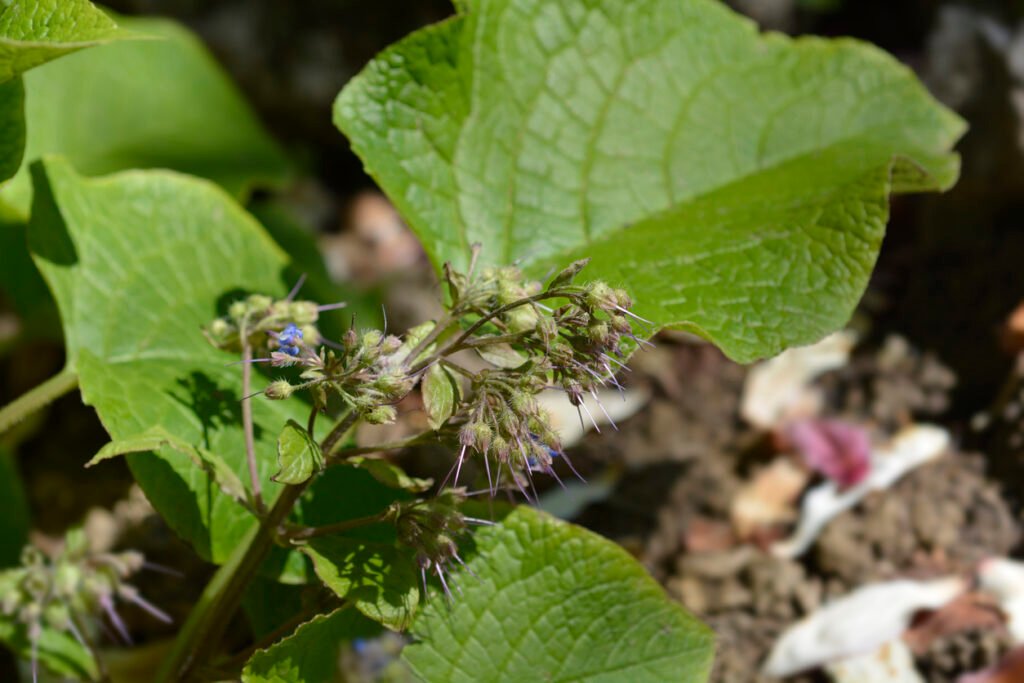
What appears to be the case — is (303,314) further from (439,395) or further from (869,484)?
(869,484)

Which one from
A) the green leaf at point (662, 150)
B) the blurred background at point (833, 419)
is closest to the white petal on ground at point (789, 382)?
the blurred background at point (833, 419)

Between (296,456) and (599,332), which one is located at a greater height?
(599,332)

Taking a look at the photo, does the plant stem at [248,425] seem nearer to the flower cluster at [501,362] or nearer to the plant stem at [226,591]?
the plant stem at [226,591]

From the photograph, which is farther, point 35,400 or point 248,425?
point 35,400

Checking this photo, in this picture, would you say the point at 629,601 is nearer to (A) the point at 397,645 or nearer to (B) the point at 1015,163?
(A) the point at 397,645

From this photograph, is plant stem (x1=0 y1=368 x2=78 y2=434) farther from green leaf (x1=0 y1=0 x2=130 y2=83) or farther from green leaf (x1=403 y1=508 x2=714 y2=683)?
green leaf (x1=403 y1=508 x2=714 y2=683)

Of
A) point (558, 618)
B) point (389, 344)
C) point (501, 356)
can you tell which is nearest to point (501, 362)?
point (501, 356)

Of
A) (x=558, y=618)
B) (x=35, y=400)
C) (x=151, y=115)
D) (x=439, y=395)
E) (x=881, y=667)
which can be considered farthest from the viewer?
(x=151, y=115)
